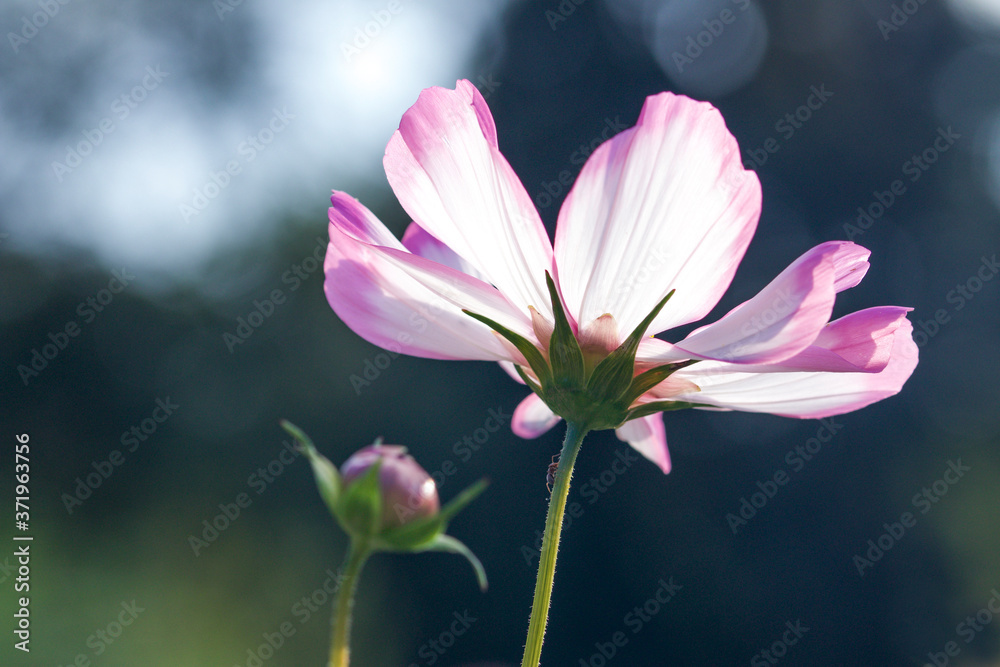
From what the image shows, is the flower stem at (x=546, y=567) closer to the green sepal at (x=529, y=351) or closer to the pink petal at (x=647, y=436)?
the green sepal at (x=529, y=351)

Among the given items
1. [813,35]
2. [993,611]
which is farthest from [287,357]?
[993,611]

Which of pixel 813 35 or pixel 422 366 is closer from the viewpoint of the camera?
pixel 422 366

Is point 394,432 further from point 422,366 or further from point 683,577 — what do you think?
point 683,577

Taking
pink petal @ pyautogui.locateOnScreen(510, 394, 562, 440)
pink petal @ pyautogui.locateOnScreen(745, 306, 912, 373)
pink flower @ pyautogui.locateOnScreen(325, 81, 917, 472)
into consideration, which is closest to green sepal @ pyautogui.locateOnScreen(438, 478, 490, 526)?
pink flower @ pyautogui.locateOnScreen(325, 81, 917, 472)

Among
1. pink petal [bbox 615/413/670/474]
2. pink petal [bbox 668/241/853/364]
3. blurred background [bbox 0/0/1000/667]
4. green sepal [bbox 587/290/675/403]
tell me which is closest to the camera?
pink petal [bbox 668/241/853/364]

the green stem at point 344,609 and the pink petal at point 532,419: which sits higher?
the green stem at point 344,609

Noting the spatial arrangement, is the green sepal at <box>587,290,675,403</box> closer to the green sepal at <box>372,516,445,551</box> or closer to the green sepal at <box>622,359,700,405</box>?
the green sepal at <box>622,359,700,405</box>

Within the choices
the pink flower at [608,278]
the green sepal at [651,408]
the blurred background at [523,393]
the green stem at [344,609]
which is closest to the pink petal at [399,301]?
the pink flower at [608,278]
